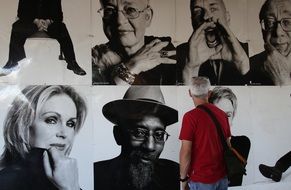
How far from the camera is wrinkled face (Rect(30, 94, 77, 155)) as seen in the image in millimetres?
3977

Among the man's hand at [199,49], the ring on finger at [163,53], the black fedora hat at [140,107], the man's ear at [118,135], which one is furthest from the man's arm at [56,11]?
the man's hand at [199,49]

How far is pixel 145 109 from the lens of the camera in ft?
14.5

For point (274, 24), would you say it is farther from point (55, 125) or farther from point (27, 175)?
point (27, 175)

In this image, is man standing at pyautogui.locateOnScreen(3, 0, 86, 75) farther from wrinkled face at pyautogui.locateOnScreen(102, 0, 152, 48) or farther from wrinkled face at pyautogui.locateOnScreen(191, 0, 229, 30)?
wrinkled face at pyautogui.locateOnScreen(191, 0, 229, 30)

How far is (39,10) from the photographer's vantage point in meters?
4.02

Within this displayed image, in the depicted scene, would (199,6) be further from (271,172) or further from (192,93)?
(271,172)

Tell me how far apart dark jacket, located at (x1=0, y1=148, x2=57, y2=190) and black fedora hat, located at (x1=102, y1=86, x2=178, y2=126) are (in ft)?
2.61

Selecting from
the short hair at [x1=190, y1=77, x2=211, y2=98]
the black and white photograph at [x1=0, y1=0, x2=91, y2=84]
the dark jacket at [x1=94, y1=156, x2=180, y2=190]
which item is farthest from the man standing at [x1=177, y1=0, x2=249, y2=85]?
the black and white photograph at [x1=0, y1=0, x2=91, y2=84]

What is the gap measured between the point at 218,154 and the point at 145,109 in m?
1.05

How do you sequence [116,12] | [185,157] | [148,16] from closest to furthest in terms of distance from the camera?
[185,157] < [116,12] < [148,16]

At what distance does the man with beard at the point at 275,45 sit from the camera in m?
4.92

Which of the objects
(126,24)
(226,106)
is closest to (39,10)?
(126,24)

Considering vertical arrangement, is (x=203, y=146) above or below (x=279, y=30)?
below

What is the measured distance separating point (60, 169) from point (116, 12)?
165 centimetres
